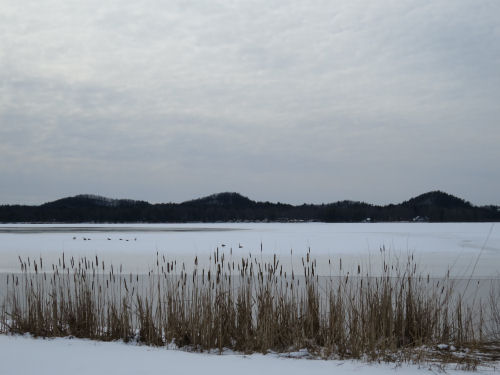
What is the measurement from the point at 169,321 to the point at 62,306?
3.84 ft

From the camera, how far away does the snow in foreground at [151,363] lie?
3514 millimetres

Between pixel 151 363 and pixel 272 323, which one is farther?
pixel 272 323

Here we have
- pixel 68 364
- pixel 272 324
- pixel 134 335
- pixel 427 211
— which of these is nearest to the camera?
pixel 68 364

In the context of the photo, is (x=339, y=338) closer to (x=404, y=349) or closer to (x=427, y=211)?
(x=404, y=349)

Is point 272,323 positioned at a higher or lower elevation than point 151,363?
higher

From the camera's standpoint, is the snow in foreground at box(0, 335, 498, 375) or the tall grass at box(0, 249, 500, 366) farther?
the tall grass at box(0, 249, 500, 366)

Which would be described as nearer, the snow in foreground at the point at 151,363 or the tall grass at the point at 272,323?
the snow in foreground at the point at 151,363

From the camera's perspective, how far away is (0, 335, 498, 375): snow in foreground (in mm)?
3514

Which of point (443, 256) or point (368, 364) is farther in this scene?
point (443, 256)

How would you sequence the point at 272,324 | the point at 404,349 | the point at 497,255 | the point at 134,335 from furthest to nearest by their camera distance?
the point at 497,255
the point at 134,335
the point at 272,324
the point at 404,349

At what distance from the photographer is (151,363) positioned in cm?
370

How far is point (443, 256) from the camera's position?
16.2 m

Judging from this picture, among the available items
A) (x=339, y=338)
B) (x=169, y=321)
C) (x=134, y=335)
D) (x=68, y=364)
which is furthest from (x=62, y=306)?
(x=339, y=338)

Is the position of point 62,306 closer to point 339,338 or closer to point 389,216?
point 339,338
